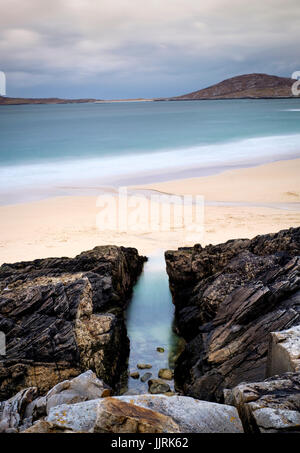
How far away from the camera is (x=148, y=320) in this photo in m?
7.90

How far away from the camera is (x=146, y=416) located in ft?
10.1

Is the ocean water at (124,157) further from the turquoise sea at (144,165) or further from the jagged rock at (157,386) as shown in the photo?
the jagged rock at (157,386)

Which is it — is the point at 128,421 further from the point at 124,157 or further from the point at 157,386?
the point at 124,157

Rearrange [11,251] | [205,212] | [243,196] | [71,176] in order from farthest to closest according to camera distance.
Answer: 1. [71,176]
2. [243,196]
3. [205,212]
4. [11,251]

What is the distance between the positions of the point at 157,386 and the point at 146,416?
2.85 metres

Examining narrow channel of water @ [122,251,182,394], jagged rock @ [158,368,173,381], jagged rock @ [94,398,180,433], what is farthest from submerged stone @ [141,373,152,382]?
jagged rock @ [94,398,180,433]

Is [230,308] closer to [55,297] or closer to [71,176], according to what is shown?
[55,297]

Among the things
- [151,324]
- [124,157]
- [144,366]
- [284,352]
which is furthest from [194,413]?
[124,157]

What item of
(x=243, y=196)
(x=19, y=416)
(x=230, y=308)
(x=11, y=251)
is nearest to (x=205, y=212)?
(x=243, y=196)

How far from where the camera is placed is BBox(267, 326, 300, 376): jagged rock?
3.88 meters

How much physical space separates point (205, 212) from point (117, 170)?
11.4 m

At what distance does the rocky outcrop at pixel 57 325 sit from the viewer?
16.6 feet

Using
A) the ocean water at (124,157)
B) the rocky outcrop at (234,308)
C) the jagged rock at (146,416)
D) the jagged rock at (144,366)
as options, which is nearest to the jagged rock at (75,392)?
the jagged rock at (146,416)

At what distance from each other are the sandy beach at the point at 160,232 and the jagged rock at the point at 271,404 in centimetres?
707
